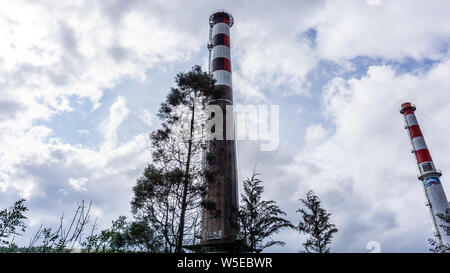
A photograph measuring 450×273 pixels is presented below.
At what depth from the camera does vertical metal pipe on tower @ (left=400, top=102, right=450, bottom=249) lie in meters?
40.9

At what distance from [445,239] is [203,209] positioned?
4485cm

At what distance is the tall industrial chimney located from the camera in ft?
80.7

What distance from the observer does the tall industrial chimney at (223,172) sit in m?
24.6

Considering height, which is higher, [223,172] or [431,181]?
[431,181]

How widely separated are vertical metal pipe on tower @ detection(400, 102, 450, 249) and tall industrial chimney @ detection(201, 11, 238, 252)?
3495cm

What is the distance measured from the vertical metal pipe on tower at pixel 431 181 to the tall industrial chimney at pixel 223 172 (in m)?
35.0

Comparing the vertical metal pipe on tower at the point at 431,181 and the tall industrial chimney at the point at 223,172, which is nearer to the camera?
the tall industrial chimney at the point at 223,172

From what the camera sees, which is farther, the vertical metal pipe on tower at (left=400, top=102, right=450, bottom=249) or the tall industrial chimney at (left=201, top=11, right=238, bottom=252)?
the vertical metal pipe on tower at (left=400, top=102, right=450, bottom=249)

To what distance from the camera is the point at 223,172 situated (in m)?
27.9

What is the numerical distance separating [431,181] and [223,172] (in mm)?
37883
